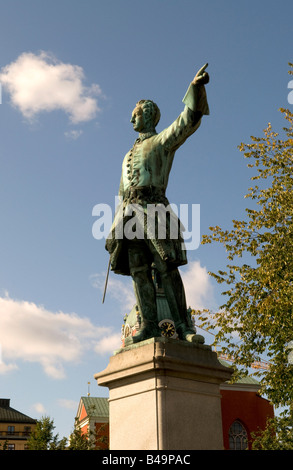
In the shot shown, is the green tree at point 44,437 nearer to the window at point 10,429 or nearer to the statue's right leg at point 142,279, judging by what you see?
the statue's right leg at point 142,279

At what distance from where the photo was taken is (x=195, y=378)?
571cm

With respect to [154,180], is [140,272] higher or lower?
lower

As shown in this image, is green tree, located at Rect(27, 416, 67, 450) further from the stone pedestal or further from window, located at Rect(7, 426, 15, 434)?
window, located at Rect(7, 426, 15, 434)

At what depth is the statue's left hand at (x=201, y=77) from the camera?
239 inches

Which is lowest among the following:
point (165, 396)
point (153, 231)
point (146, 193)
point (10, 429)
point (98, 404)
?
→ point (165, 396)

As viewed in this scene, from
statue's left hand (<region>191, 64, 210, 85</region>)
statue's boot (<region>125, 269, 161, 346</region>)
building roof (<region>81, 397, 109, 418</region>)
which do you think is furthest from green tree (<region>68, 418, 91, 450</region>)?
statue's left hand (<region>191, 64, 210, 85</region>)

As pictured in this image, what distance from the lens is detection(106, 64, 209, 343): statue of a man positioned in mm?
6164

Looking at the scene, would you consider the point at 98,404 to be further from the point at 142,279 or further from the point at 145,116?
the point at 145,116

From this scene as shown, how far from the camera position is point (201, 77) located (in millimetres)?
6082

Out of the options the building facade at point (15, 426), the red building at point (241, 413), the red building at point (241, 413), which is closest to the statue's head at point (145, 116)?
the red building at point (241, 413)

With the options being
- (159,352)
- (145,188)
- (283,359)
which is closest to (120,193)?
(145,188)

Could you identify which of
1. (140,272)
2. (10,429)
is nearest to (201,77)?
(140,272)

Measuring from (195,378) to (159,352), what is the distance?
551 mm

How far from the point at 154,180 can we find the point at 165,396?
2425 mm
